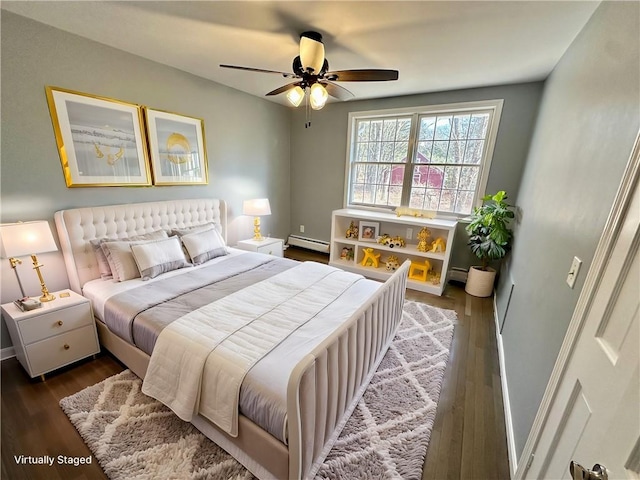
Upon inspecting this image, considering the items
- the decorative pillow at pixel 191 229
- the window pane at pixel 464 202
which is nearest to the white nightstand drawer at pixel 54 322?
the decorative pillow at pixel 191 229

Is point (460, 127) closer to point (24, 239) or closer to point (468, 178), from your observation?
point (468, 178)

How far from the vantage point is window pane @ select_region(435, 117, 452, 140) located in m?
3.53

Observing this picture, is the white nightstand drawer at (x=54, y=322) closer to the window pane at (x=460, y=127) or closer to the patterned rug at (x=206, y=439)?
the patterned rug at (x=206, y=439)

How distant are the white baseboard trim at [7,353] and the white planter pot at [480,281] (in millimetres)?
4702

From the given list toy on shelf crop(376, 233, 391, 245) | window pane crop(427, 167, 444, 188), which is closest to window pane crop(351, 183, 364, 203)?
toy on shelf crop(376, 233, 391, 245)

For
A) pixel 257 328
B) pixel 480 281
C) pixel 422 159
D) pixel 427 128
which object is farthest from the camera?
pixel 422 159

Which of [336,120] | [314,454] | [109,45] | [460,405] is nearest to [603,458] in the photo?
[314,454]

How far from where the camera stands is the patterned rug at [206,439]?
53.7 inches

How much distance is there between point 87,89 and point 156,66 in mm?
733

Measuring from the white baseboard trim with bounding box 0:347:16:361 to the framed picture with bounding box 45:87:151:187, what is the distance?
144cm

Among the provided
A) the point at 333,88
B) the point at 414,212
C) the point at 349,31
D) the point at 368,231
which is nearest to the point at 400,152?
the point at 414,212

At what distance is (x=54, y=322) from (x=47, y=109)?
1.71m

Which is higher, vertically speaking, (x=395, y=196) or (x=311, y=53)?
(x=311, y=53)

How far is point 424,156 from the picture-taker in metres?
3.75
